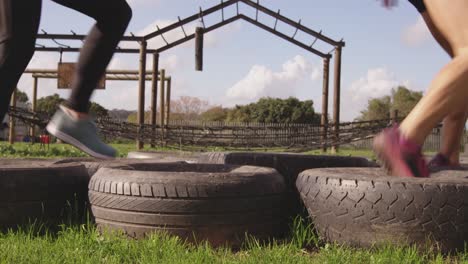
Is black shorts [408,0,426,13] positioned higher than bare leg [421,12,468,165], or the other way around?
black shorts [408,0,426,13]

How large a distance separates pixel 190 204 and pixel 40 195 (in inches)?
34.4

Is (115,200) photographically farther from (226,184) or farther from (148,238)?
(226,184)

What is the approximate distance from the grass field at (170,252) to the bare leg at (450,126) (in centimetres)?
114

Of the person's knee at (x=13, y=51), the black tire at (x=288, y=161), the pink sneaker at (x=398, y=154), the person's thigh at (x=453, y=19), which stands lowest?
the black tire at (x=288, y=161)

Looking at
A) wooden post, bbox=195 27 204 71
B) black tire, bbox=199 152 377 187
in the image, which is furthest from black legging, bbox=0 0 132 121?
wooden post, bbox=195 27 204 71

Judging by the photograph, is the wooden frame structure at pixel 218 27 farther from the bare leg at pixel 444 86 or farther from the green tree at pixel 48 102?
the green tree at pixel 48 102

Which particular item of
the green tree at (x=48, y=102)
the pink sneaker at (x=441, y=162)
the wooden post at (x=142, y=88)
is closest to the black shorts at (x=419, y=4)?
the pink sneaker at (x=441, y=162)

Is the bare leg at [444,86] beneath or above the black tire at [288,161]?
above

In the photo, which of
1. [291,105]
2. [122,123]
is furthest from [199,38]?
[291,105]

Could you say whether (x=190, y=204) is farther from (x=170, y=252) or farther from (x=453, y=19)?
(x=453, y=19)

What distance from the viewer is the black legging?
2.00 m

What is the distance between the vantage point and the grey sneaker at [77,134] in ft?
8.15

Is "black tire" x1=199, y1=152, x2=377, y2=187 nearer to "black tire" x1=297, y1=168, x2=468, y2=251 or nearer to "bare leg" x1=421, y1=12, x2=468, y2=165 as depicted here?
"bare leg" x1=421, y1=12, x2=468, y2=165

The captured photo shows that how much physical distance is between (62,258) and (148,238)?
388 mm
